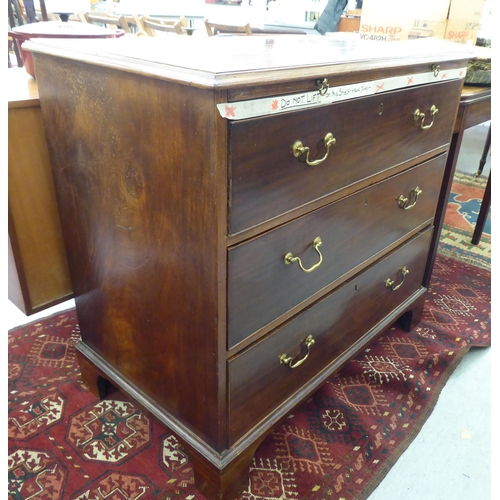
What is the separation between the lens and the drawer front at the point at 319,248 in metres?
0.79

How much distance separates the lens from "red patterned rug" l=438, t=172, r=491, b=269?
2.06 meters

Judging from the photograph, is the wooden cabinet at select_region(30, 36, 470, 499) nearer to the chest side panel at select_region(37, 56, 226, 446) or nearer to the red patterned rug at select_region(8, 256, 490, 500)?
the chest side panel at select_region(37, 56, 226, 446)

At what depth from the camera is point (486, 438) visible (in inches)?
46.6

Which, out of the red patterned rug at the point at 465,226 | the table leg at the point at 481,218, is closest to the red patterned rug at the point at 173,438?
the red patterned rug at the point at 465,226

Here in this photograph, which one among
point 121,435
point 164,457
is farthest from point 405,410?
point 121,435

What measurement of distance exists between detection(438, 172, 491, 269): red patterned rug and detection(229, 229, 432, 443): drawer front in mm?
728

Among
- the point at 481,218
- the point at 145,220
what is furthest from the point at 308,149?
the point at 481,218

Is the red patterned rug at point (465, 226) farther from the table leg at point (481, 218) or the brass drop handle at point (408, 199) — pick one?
the brass drop handle at point (408, 199)

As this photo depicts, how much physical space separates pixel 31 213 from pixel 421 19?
1.34 m

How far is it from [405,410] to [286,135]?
2.94 ft

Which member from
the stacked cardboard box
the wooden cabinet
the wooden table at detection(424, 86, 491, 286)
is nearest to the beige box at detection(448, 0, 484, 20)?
the stacked cardboard box

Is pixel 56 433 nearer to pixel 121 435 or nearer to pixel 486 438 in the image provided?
pixel 121 435

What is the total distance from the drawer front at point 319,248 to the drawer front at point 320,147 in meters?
0.05

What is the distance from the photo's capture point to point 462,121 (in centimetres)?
130
